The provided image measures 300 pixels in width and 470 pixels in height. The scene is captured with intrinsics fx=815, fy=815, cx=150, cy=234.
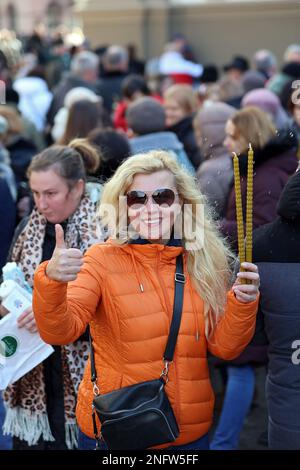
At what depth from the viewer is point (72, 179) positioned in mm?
3682

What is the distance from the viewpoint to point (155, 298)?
2.87m

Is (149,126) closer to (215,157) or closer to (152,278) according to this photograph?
(215,157)

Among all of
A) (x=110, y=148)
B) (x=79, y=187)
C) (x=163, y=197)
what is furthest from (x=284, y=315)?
(x=110, y=148)

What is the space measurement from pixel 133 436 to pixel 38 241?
1.21 meters

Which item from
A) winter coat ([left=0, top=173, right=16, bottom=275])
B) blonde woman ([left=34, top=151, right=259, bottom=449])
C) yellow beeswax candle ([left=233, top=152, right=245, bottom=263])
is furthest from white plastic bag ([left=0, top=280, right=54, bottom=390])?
yellow beeswax candle ([left=233, top=152, right=245, bottom=263])

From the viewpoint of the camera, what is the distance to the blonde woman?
2.85 meters

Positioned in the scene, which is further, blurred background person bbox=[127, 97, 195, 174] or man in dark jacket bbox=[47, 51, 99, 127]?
man in dark jacket bbox=[47, 51, 99, 127]

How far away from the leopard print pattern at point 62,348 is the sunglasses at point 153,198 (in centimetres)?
77

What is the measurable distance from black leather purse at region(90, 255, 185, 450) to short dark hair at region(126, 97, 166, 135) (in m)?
3.31

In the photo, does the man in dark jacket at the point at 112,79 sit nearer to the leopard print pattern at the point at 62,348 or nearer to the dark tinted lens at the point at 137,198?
the leopard print pattern at the point at 62,348

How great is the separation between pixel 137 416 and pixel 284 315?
645 millimetres

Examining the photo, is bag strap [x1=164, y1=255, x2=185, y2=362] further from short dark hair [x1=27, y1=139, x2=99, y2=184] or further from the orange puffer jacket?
short dark hair [x1=27, y1=139, x2=99, y2=184]
